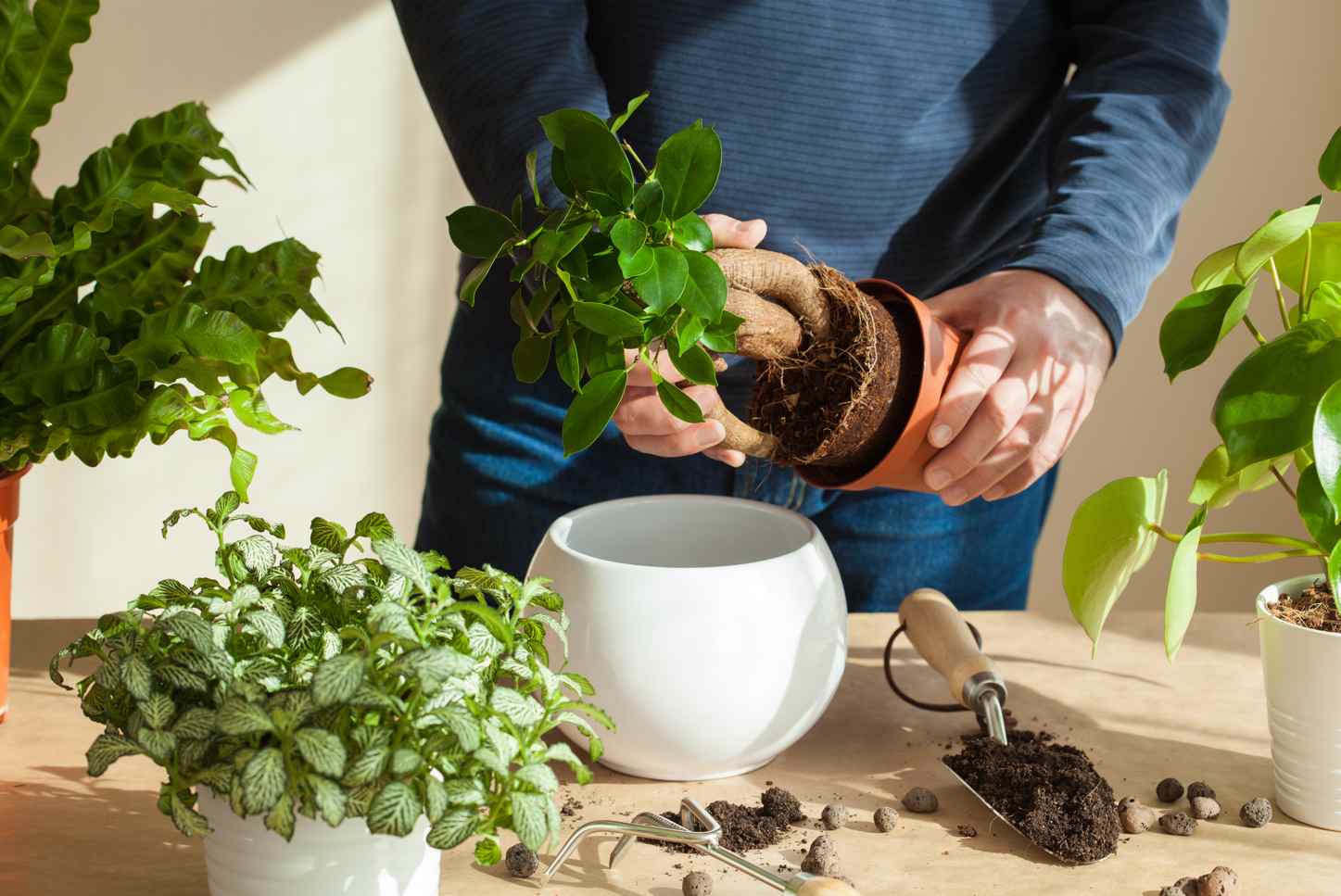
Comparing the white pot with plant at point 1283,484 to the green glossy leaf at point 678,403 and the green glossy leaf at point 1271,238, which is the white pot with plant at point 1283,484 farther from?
the green glossy leaf at point 678,403

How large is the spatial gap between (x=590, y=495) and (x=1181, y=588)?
62 centimetres

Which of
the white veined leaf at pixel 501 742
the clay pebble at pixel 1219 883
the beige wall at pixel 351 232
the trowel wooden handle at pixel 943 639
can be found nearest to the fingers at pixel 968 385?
the trowel wooden handle at pixel 943 639

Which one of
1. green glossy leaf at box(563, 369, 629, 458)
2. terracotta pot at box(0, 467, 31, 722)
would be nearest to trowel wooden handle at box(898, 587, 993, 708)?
green glossy leaf at box(563, 369, 629, 458)

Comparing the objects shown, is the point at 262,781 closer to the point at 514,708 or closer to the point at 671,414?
the point at 514,708

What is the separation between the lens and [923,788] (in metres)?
0.78

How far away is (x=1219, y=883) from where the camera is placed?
2.20ft

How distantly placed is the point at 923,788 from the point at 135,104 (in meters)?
2.04

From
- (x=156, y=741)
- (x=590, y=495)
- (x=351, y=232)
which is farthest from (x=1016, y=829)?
(x=351, y=232)

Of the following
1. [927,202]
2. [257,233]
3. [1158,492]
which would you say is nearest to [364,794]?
[1158,492]

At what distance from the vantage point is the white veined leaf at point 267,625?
1.90ft

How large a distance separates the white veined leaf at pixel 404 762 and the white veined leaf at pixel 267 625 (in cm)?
9

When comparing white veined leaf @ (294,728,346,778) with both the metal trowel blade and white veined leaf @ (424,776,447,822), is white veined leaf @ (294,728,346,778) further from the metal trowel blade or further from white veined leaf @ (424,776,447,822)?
the metal trowel blade

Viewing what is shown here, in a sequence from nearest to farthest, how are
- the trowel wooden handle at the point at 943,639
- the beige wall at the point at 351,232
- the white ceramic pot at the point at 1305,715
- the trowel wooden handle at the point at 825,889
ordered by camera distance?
the trowel wooden handle at the point at 825,889
the white ceramic pot at the point at 1305,715
the trowel wooden handle at the point at 943,639
the beige wall at the point at 351,232

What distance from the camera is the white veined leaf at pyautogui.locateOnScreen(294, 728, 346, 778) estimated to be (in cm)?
53
